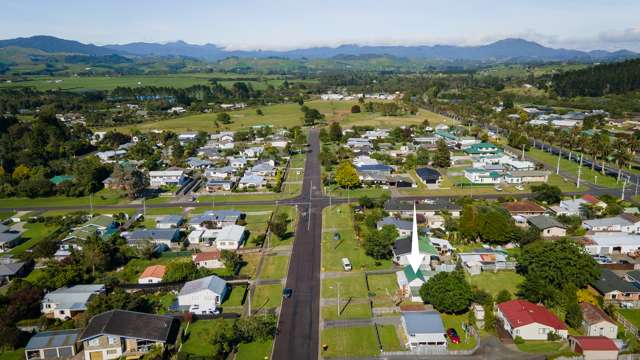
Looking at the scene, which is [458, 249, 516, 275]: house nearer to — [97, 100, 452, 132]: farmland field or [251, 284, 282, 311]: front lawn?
[251, 284, 282, 311]: front lawn

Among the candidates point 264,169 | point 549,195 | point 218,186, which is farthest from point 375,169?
point 549,195

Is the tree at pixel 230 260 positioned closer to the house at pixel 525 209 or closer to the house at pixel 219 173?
the house at pixel 525 209

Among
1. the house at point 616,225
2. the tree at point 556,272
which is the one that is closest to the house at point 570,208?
the house at point 616,225

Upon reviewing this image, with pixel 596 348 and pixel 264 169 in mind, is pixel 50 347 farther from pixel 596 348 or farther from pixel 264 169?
pixel 264 169

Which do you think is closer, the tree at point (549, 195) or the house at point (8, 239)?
the house at point (8, 239)

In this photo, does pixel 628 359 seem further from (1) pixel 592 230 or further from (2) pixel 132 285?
(2) pixel 132 285

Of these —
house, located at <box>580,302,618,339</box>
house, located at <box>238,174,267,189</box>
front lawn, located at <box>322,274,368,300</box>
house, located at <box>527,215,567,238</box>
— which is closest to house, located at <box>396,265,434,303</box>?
front lawn, located at <box>322,274,368,300</box>
